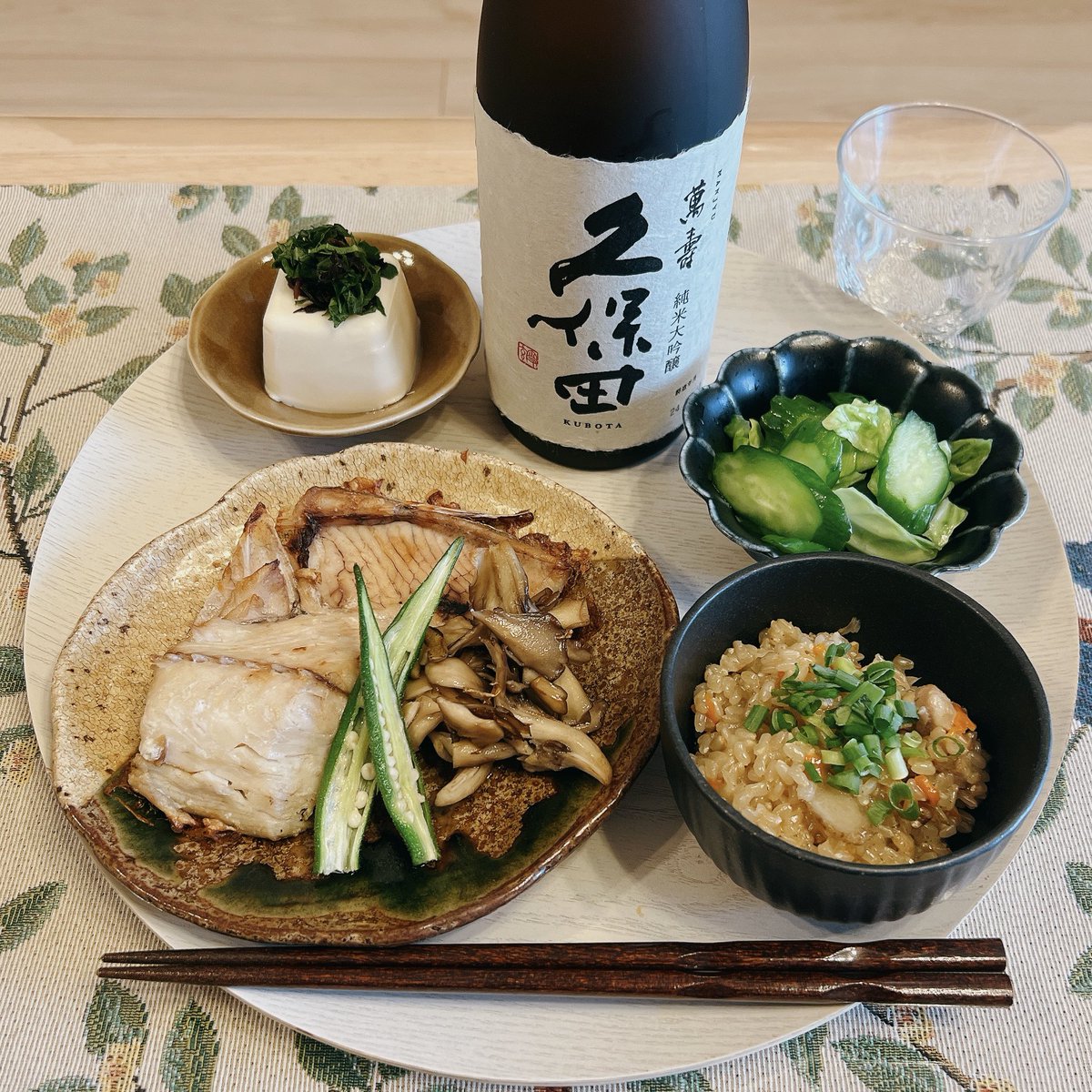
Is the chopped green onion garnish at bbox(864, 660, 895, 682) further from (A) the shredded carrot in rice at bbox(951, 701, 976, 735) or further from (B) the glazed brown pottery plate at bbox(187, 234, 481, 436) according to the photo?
(B) the glazed brown pottery plate at bbox(187, 234, 481, 436)

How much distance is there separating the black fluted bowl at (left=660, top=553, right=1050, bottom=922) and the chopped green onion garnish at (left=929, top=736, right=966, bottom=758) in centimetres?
6

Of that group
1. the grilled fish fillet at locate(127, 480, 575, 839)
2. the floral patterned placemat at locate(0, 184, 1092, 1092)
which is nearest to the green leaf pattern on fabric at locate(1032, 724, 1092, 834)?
the floral patterned placemat at locate(0, 184, 1092, 1092)

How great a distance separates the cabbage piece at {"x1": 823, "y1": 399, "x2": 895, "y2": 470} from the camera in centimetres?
159

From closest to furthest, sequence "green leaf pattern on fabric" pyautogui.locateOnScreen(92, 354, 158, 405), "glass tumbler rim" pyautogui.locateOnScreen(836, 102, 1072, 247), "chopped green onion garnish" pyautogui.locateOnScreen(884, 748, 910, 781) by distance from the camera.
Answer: "chopped green onion garnish" pyautogui.locateOnScreen(884, 748, 910, 781), "glass tumbler rim" pyautogui.locateOnScreen(836, 102, 1072, 247), "green leaf pattern on fabric" pyautogui.locateOnScreen(92, 354, 158, 405)

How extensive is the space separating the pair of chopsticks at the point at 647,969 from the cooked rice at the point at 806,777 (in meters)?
0.12

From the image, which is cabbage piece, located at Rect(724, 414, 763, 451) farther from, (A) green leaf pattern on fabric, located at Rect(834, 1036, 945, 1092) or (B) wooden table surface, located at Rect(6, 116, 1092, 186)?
(B) wooden table surface, located at Rect(6, 116, 1092, 186)

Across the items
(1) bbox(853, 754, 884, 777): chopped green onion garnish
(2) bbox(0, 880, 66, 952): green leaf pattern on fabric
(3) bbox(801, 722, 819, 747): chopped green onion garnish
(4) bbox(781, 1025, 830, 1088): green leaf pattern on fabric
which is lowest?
(4) bbox(781, 1025, 830, 1088): green leaf pattern on fabric

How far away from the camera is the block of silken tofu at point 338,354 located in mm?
1631

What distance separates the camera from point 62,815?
4.54ft

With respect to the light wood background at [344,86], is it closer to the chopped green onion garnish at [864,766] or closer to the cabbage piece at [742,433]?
the cabbage piece at [742,433]

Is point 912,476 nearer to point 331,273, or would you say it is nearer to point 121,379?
point 331,273

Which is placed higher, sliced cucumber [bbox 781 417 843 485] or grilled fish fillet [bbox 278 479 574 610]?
sliced cucumber [bbox 781 417 843 485]

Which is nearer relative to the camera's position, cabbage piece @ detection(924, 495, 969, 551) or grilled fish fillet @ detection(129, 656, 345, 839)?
grilled fish fillet @ detection(129, 656, 345, 839)

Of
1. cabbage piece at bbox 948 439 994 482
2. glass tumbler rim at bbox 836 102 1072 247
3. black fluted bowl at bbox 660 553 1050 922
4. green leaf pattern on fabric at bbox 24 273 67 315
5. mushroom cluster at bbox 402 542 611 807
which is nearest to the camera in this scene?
black fluted bowl at bbox 660 553 1050 922
